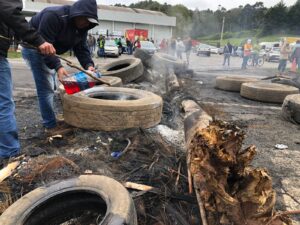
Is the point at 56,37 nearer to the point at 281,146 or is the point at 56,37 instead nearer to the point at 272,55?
the point at 281,146

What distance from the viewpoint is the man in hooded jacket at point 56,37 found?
144 inches

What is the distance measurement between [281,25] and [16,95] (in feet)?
91.7

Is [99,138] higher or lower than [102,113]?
lower

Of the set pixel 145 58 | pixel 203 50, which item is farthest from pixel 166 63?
pixel 203 50

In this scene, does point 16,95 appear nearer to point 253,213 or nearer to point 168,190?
point 168,190

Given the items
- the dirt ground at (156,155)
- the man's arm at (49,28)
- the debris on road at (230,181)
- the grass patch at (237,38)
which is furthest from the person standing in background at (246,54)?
the debris on road at (230,181)

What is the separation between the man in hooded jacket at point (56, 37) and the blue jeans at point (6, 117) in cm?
66

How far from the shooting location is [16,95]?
699cm

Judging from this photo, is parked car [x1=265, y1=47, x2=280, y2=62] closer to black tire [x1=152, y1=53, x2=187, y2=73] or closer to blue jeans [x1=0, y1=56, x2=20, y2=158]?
black tire [x1=152, y1=53, x2=187, y2=73]

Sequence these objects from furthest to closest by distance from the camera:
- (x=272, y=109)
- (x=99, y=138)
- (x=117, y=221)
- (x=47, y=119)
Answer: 1. (x=272, y=109)
2. (x=47, y=119)
3. (x=99, y=138)
4. (x=117, y=221)

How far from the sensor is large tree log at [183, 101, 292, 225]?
2.06 metres

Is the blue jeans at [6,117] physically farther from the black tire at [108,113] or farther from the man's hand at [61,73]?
the black tire at [108,113]

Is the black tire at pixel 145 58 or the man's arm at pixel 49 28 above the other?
the man's arm at pixel 49 28

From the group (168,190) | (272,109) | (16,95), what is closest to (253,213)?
(168,190)
